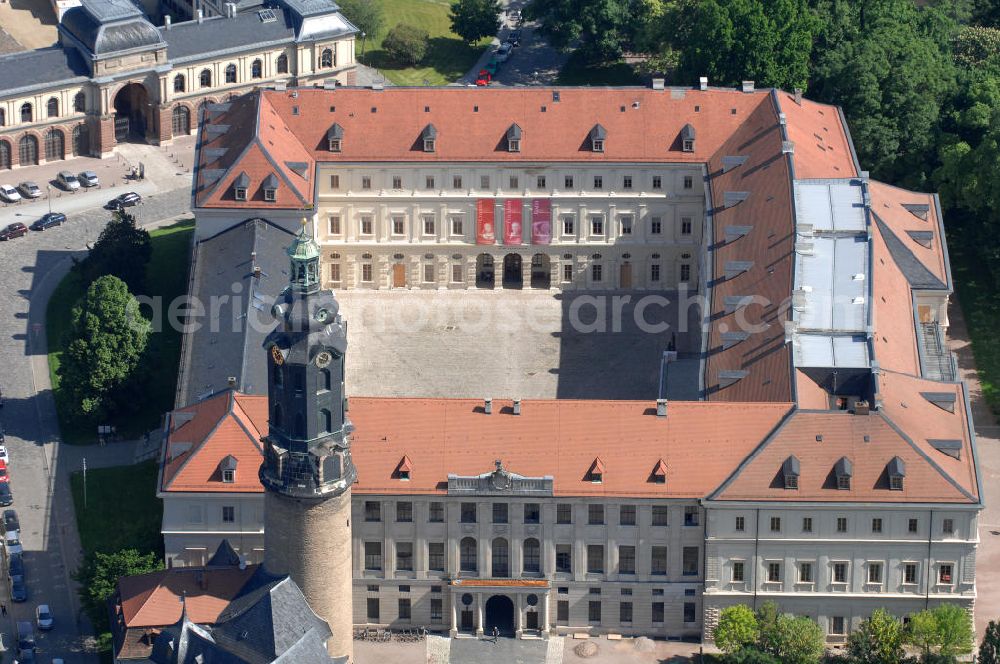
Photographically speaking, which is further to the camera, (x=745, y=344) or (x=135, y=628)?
(x=745, y=344)

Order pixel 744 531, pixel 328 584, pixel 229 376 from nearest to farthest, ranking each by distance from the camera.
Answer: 1. pixel 328 584
2. pixel 744 531
3. pixel 229 376

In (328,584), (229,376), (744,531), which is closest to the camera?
(328,584)

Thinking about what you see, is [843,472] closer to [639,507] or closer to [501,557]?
[639,507]

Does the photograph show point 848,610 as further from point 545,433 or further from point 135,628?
point 135,628

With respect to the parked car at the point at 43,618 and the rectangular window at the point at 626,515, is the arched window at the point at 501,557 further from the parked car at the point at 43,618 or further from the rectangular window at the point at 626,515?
the parked car at the point at 43,618

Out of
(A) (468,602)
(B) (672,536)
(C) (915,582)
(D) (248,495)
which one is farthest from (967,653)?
(D) (248,495)

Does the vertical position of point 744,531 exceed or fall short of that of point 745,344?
it falls short
